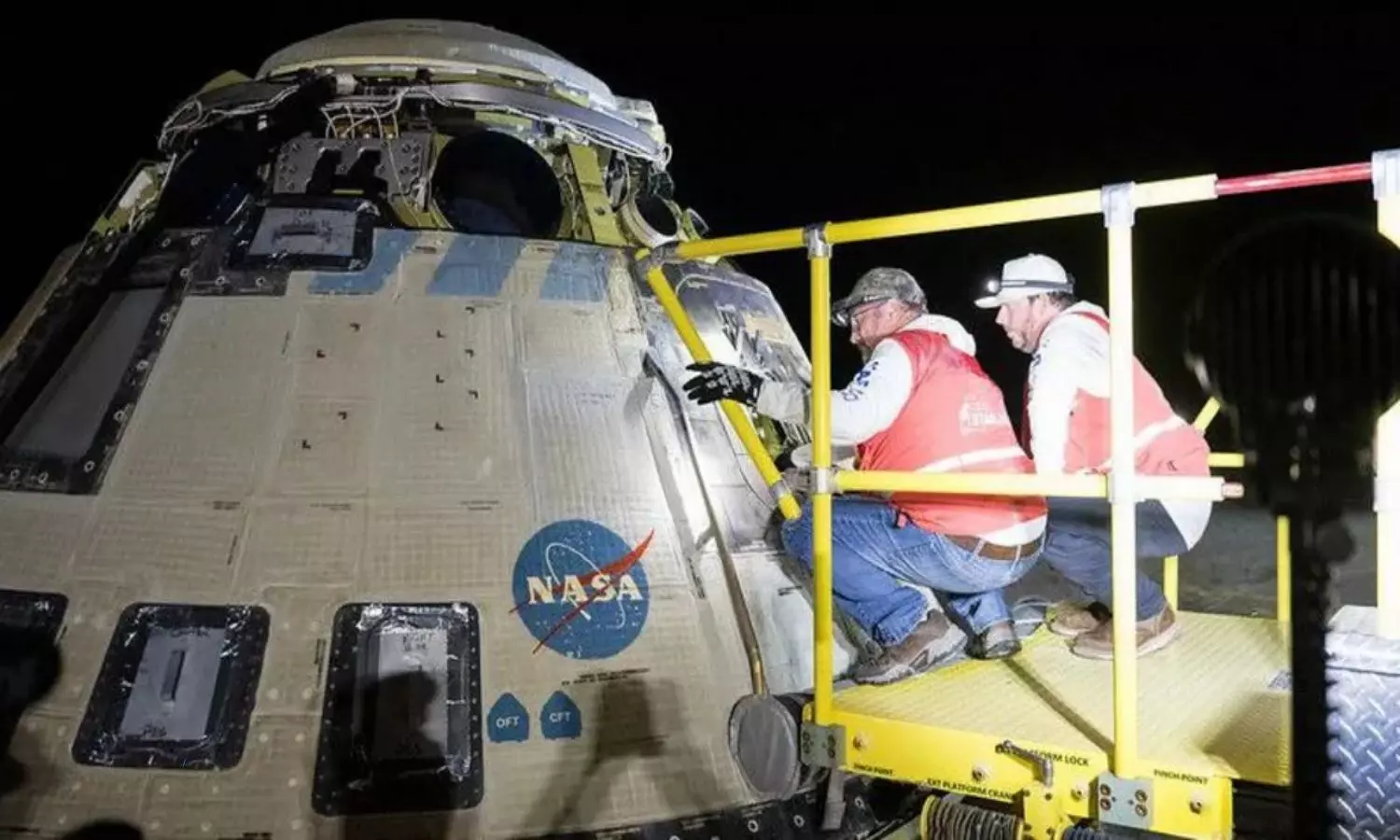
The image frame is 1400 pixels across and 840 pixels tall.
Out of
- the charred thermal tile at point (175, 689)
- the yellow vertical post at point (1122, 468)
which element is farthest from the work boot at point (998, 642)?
the charred thermal tile at point (175, 689)

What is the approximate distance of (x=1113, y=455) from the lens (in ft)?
8.41

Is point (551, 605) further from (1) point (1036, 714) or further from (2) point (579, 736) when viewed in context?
(1) point (1036, 714)

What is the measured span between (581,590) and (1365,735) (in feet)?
7.75

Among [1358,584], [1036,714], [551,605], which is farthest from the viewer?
[1358,584]

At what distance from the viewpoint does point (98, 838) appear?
315 cm

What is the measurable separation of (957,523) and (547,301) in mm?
2025

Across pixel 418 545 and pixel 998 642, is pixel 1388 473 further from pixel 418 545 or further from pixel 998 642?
pixel 418 545

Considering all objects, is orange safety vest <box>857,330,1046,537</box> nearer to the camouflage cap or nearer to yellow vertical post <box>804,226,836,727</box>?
the camouflage cap

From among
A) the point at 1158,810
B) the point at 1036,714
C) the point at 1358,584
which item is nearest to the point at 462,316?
the point at 1036,714

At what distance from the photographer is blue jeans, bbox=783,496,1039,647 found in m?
3.45

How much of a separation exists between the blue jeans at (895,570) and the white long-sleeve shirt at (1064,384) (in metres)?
0.45

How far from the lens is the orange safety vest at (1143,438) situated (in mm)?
3344

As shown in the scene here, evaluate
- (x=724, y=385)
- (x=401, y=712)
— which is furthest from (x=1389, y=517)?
(x=401, y=712)

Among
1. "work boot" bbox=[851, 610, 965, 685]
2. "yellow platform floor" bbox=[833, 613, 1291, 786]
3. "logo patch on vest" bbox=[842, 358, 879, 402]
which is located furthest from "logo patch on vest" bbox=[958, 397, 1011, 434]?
"yellow platform floor" bbox=[833, 613, 1291, 786]
